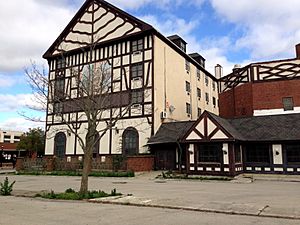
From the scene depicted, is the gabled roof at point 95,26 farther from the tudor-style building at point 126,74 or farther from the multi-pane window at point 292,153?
the multi-pane window at point 292,153

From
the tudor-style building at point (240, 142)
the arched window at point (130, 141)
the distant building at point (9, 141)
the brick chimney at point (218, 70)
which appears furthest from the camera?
the distant building at point (9, 141)

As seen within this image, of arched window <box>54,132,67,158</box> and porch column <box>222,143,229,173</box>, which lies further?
arched window <box>54,132,67,158</box>

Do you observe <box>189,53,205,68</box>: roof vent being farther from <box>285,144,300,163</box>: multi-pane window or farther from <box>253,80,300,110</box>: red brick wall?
<box>285,144,300,163</box>: multi-pane window

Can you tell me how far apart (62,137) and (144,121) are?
9.96 meters

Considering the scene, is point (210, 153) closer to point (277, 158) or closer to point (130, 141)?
point (277, 158)

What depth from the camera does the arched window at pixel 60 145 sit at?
31.7 metres

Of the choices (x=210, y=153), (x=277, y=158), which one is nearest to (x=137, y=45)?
(x=210, y=153)

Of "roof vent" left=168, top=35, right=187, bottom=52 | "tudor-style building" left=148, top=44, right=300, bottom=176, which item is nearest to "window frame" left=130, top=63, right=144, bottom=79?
"tudor-style building" left=148, top=44, right=300, bottom=176

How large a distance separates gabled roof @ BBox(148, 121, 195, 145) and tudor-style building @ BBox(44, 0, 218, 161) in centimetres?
76

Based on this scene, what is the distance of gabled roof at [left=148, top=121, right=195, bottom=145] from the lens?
24.9 m

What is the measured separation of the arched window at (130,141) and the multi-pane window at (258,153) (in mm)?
9612

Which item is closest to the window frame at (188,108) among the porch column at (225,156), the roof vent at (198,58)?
the roof vent at (198,58)

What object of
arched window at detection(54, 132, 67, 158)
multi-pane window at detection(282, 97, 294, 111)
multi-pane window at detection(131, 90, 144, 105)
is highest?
multi-pane window at detection(131, 90, 144, 105)

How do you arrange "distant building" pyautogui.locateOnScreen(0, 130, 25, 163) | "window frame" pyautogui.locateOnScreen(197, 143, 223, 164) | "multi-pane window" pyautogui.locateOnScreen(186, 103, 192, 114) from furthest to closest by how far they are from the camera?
"distant building" pyautogui.locateOnScreen(0, 130, 25, 163) < "multi-pane window" pyautogui.locateOnScreen(186, 103, 192, 114) < "window frame" pyautogui.locateOnScreen(197, 143, 223, 164)
